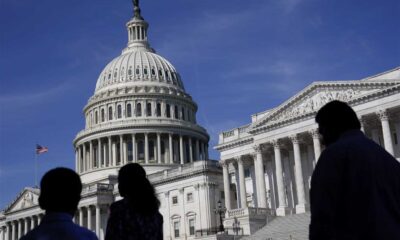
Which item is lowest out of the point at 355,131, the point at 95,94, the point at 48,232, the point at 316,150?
the point at 48,232

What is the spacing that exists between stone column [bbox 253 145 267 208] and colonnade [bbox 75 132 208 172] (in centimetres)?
4155

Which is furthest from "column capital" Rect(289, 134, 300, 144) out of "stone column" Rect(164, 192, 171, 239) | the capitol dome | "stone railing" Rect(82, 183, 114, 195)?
the capitol dome

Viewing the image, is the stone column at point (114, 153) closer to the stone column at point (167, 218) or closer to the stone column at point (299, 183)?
the stone column at point (167, 218)

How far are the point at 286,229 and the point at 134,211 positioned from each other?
4860cm

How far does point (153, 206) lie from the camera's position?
8.42 meters

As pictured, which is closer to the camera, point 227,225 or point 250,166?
point 227,225

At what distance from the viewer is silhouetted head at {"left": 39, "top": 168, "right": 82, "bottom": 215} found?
610 cm

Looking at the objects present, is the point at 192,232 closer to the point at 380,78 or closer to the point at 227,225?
the point at 227,225

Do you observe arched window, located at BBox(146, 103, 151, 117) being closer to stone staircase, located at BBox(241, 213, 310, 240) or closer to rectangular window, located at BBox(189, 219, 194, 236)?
rectangular window, located at BBox(189, 219, 194, 236)

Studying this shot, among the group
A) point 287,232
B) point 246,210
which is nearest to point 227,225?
point 246,210

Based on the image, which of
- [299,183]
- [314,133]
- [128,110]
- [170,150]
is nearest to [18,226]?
[128,110]

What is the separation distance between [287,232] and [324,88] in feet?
53.5

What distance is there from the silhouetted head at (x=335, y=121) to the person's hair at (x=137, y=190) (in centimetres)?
306

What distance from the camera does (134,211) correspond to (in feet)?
27.4
